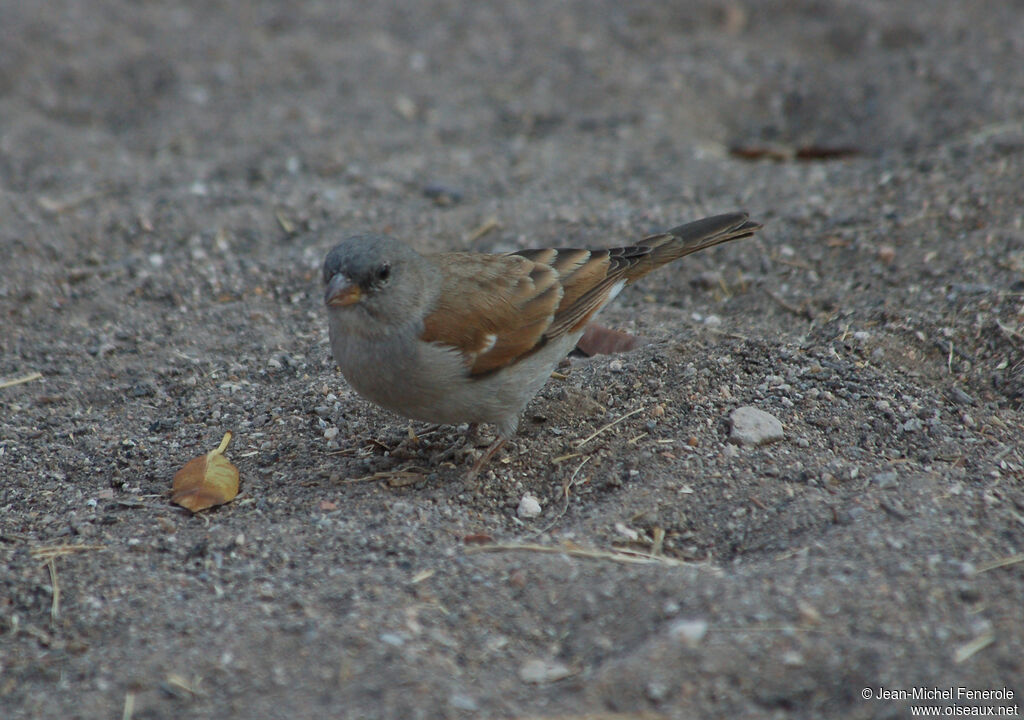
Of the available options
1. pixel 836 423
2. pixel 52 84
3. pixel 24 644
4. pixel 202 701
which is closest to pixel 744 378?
pixel 836 423

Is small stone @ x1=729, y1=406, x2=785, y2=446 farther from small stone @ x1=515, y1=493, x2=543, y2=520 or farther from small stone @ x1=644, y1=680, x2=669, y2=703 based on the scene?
small stone @ x1=644, y1=680, x2=669, y2=703

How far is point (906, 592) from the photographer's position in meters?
3.68

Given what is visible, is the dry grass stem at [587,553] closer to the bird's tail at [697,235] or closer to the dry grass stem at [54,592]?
the dry grass stem at [54,592]

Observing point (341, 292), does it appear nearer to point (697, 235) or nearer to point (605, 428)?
point (605, 428)

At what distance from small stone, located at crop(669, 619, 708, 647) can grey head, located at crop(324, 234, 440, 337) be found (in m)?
1.88

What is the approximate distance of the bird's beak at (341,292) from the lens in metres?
4.51

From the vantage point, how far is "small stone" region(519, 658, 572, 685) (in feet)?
11.5

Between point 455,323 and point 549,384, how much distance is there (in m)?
0.97

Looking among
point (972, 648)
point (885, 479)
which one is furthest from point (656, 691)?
point (885, 479)

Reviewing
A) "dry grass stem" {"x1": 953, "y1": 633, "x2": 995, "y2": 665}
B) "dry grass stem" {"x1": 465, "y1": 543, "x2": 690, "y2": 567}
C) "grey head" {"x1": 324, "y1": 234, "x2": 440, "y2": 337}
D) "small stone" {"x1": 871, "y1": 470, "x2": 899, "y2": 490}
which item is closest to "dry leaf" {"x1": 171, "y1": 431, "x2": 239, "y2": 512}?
"grey head" {"x1": 324, "y1": 234, "x2": 440, "y2": 337}

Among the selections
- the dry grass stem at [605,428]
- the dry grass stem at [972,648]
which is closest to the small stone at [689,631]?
the dry grass stem at [972,648]

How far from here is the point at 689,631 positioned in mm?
3520

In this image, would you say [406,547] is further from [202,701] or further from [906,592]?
[906,592]

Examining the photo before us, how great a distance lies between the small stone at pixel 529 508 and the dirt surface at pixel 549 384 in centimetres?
6
